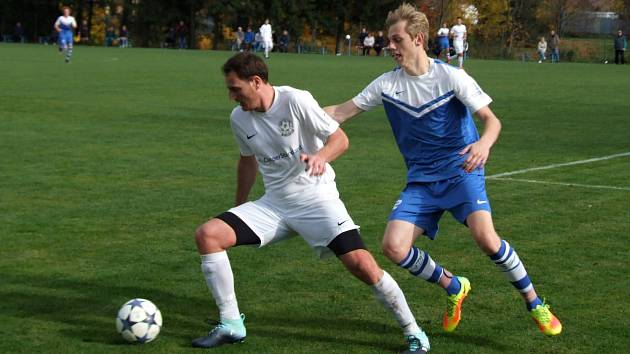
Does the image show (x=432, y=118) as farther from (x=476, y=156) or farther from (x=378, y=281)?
(x=378, y=281)

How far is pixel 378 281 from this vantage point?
19.9ft

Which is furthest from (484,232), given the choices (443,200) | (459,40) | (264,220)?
(459,40)

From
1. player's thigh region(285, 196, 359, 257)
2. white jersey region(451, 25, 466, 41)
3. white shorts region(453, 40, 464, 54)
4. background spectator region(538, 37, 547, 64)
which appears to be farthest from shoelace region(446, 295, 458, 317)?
background spectator region(538, 37, 547, 64)

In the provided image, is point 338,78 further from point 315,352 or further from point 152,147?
point 315,352

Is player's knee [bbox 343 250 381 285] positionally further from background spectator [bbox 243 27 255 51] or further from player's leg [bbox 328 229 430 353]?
background spectator [bbox 243 27 255 51]

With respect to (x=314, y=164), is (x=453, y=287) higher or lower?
lower

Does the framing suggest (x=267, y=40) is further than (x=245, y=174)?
Yes

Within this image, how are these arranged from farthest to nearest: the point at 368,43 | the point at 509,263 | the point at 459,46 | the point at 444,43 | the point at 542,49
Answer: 1. the point at 368,43
2. the point at 542,49
3. the point at 444,43
4. the point at 459,46
5. the point at 509,263

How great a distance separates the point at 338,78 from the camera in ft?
113

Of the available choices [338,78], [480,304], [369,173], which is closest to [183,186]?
[369,173]

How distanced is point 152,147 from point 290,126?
959 centimetres

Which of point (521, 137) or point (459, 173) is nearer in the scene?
point (459, 173)

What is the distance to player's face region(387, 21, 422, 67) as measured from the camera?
644cm

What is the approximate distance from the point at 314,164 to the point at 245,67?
0.66 m
